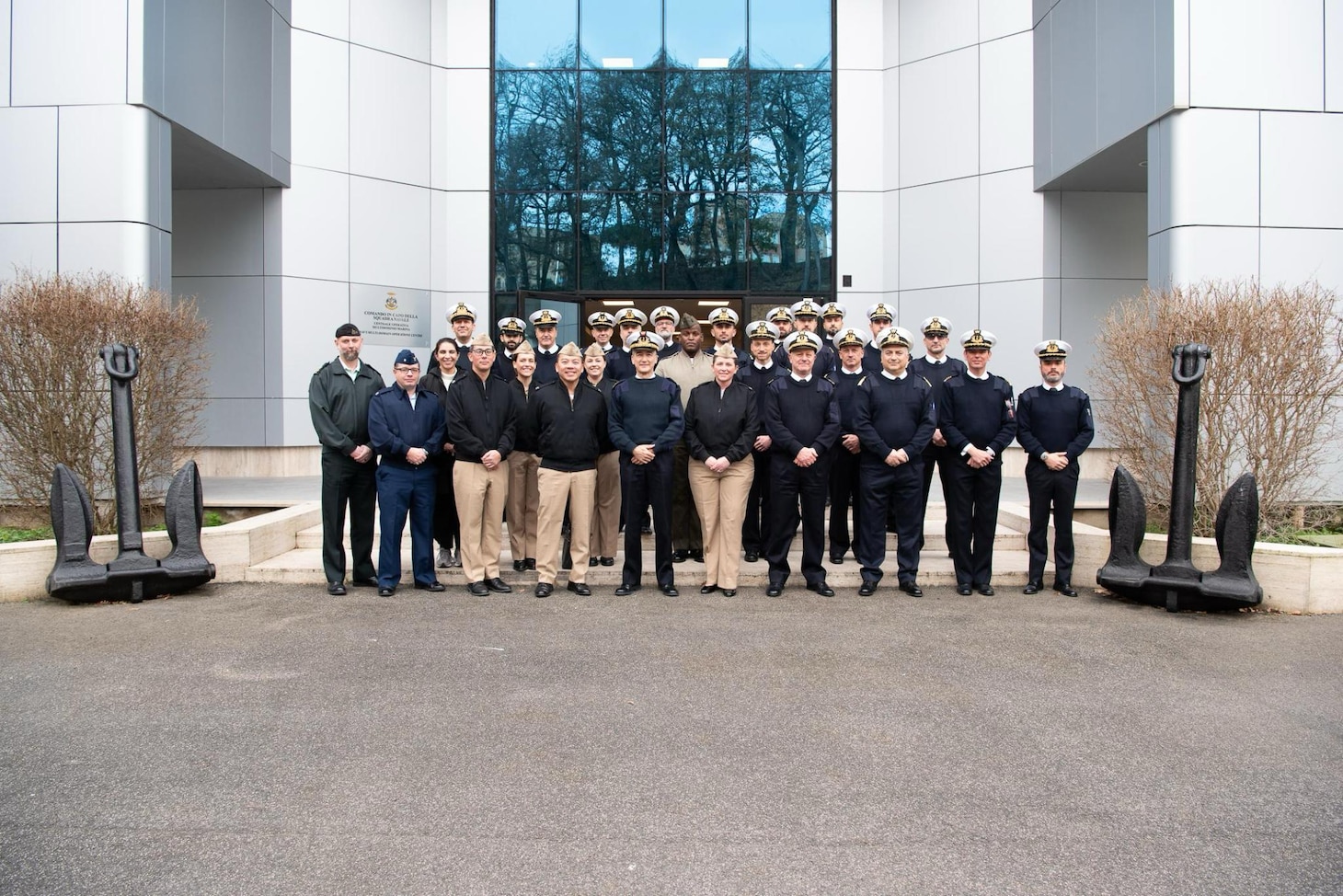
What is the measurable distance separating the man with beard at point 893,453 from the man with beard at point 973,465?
0.27 metres

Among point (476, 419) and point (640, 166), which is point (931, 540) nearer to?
point (476, 419)

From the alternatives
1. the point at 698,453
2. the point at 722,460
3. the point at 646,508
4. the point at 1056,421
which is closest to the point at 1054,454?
the point at 1056,421

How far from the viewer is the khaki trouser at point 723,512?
7.95 m

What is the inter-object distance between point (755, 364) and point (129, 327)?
5.57 metres

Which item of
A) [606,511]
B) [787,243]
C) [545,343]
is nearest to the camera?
[606,511]

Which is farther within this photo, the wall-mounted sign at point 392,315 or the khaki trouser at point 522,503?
the wall-mounted sign at point 392,315

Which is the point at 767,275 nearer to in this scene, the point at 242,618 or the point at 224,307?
the point at 224,307

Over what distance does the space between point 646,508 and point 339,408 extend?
2592 mm

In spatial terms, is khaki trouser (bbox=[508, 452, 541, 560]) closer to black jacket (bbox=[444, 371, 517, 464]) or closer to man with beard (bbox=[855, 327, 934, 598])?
black jacket (bbox=[444, 371, 517, 464])

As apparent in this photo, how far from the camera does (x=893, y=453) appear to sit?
7922 millimetres

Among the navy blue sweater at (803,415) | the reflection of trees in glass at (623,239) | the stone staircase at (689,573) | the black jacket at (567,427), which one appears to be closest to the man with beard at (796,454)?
the navy blue sweater at (803,415)

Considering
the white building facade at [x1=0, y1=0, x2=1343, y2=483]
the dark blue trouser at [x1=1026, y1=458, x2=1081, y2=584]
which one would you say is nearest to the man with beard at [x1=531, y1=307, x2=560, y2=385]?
the dark blue trouser at [x1=1026, y1=458, x2=1081, y2=584]

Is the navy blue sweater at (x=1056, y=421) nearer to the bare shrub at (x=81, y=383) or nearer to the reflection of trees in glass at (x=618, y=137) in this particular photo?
the bare shrub at (x=81, y=383)

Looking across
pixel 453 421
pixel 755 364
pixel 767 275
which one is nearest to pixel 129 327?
pixel 453 421
